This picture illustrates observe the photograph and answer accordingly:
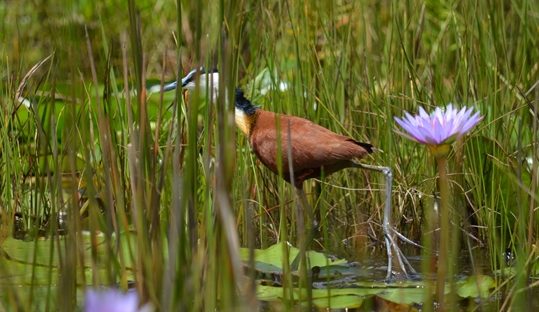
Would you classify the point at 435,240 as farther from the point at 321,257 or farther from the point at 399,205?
the point at 321,257

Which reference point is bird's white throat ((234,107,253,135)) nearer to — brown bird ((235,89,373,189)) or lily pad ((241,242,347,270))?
brown bird ((235,89,373,189))

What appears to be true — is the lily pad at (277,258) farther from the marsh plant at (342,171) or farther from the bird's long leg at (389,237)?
the bird's long leg at (389,237)

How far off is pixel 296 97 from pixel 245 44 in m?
1.28

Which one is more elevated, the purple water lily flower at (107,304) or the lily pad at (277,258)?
the lily pad at (277,258)

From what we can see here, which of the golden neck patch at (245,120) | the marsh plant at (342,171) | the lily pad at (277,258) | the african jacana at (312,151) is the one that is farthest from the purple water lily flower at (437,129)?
the golden neck patch at (245,120)

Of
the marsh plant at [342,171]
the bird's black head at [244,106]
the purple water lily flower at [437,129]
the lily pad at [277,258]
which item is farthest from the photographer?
→ the bird's black head at [244,106]

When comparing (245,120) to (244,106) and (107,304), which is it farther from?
(107,304)

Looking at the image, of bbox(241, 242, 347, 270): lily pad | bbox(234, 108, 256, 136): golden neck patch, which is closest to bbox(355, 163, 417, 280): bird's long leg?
bbox(241, 242, 347, 270): lily pad

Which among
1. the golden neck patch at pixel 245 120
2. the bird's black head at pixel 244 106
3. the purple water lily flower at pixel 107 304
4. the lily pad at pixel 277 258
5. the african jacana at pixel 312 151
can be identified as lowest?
the purple water lily flower at pixel 107 304

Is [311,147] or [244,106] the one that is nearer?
[311,147]

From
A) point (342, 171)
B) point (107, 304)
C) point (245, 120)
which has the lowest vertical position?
point (107, 304)

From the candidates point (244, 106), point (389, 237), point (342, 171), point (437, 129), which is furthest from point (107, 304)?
point (342, 171)

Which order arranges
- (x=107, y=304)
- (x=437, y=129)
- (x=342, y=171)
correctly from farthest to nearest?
1. (x=342, y=171)
2. (x=437, y=129)
3. (x=107, y=304)

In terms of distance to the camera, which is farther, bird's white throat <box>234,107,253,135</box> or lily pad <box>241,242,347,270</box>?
bird's white throat <box>234,107,253,135</box>
